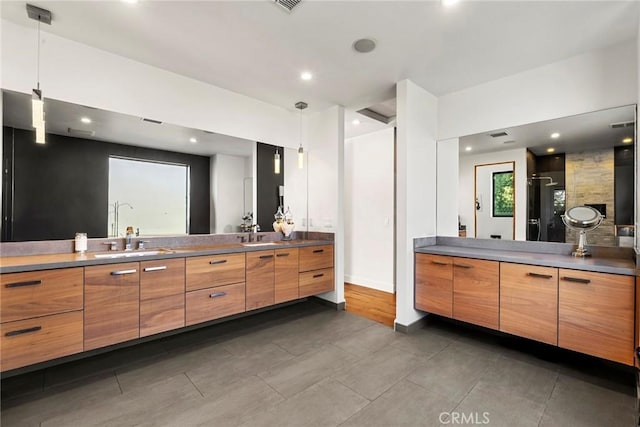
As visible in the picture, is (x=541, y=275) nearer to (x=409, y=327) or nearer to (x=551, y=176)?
(x=551, y=176)

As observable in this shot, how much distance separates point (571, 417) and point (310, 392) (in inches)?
63.5

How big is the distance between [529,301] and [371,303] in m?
2.00

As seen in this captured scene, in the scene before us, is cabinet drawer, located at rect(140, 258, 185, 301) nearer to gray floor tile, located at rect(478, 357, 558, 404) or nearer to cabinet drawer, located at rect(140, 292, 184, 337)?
cabinet drawer, located at rect(140, 292, 184, 337)

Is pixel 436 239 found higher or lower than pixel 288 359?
higher

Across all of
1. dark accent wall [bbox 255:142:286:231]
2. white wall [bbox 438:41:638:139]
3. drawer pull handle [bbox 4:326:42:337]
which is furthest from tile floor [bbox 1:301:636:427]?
white wall [bbox 438:41:638:139]

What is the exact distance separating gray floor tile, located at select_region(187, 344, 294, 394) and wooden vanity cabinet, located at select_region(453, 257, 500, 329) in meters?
1.70

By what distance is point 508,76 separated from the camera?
290 centimetres

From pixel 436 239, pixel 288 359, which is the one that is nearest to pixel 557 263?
pixel 436 239

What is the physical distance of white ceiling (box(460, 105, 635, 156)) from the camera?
96.3 inches

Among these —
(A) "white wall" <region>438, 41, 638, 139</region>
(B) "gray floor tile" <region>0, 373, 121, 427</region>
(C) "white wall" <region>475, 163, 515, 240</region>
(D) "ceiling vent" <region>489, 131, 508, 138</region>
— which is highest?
(A) "white wall" <region>438, 41, 638, 139</region>

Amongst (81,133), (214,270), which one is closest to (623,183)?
(214,270)

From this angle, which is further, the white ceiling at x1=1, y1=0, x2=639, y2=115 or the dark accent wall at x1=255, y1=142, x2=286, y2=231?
the dark accent wall at x1=255, y1=142, x2=286, y2=231

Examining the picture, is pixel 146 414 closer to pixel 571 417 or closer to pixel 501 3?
pixel 571 417

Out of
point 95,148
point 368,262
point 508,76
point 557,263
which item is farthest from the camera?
point 368,262
